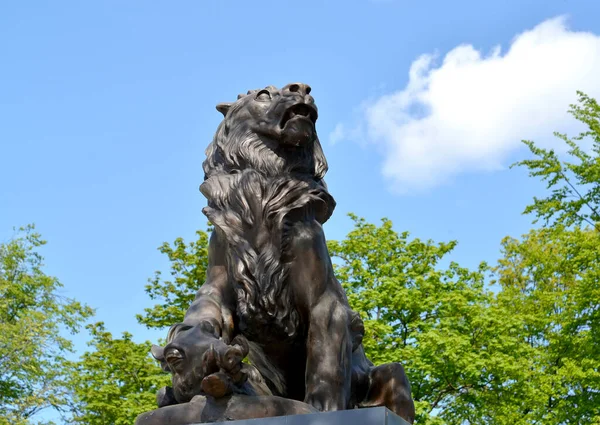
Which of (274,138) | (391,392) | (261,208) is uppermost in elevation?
(274,138)

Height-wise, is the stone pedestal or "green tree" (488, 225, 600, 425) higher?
"green tree" (488, 225, 600, 425)

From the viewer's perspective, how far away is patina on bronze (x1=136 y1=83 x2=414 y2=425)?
15.9 ft

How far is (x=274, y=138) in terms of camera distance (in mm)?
5238

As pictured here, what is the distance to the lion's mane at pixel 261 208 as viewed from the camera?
4949 mm

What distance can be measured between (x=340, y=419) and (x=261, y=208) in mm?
1506

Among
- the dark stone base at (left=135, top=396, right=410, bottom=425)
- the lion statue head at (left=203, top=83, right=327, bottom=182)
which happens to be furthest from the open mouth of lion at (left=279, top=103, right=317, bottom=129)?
the dark stone base at (left=135, top=396, right=410, bottom=425)

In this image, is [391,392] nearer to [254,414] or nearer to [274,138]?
[254,414]

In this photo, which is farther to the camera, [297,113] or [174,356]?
[297,113]

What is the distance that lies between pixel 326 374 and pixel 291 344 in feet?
1.08

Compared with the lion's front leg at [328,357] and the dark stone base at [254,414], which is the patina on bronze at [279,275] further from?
the dark stone base at [254,414]

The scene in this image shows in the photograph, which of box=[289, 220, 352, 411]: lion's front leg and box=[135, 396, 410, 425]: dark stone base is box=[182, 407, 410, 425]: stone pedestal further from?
box=[289, 220, 352, 411]: lion's front leg

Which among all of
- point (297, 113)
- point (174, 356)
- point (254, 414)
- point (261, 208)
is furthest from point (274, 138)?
point (254, 414)

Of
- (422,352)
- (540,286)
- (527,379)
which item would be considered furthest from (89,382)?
(540,286)

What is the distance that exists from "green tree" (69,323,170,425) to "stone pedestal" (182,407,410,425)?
1770 cm
